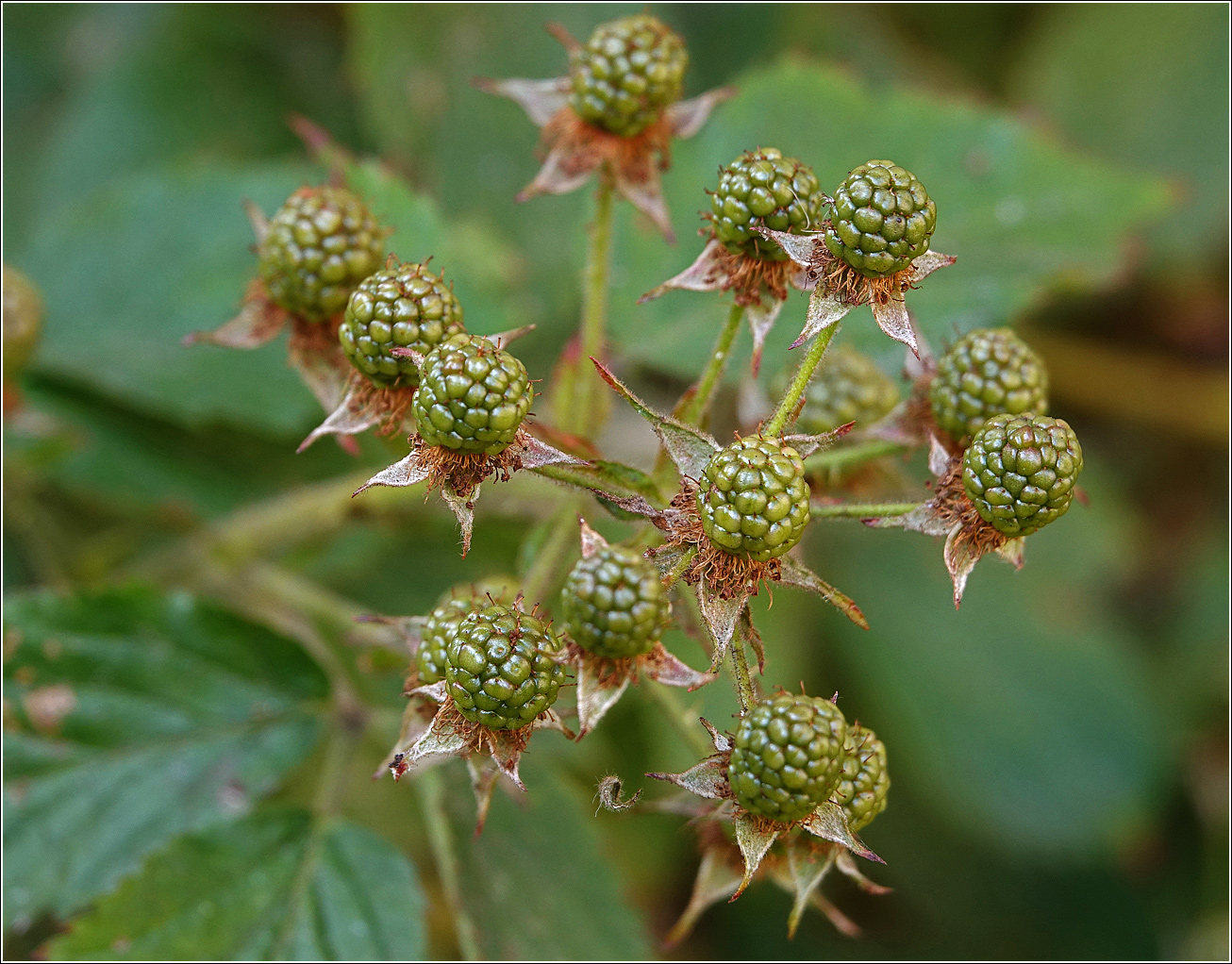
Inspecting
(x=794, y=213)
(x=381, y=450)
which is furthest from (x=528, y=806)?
(x=794, y=213)

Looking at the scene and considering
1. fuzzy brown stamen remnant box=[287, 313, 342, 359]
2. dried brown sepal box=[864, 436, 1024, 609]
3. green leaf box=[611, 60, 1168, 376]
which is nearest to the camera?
dried brown sepal box=[864, 436, 1024, 609]

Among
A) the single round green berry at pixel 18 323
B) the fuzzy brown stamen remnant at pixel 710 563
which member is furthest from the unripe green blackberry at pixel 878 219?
the single round green berry at pixel 18 323

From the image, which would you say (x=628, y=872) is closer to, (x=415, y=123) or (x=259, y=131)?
(x=415, y=123)

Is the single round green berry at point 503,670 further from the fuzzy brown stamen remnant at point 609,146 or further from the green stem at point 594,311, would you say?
the fuzzy brown stamen remnant at point 609,146

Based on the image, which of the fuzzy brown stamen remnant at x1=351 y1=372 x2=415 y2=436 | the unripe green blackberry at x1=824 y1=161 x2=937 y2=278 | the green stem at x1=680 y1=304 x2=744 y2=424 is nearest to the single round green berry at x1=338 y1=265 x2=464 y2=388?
the fuzzy brown stamen remnant at x1=351 y1=372 x2=415 y2=436

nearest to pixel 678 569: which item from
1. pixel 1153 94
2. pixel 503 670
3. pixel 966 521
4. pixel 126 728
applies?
pixel 503 670

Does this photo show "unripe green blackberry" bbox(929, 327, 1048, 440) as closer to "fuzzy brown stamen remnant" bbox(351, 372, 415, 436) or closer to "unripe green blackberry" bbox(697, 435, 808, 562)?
"unripe green blackberry" bbox(697, 435, 808, 562)

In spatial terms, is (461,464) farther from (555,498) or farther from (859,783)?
(859,783)
